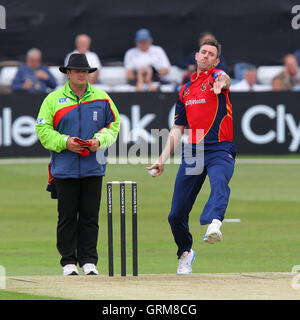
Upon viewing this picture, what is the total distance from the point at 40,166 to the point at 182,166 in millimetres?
11179

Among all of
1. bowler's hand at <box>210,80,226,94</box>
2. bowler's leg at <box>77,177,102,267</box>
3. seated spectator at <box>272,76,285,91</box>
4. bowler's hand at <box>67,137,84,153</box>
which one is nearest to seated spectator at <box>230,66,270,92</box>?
seated spectator at <box>272,76,285,91</box>

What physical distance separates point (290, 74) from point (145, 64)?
134 inches

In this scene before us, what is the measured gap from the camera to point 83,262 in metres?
9.70

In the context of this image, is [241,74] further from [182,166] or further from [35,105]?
[182,166]

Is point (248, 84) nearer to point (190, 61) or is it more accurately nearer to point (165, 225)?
point (190, 61)

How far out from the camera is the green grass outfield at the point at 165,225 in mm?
10812

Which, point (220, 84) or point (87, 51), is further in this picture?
point (87, 51)

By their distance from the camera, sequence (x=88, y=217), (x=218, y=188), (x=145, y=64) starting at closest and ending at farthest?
(x=218, y=188) < (x=88, y=217) < (x=145, y=64)

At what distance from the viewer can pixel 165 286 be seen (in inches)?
328

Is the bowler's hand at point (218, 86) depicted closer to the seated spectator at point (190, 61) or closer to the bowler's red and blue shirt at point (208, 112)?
the bowler's red and blue shirt at point (208, 112)

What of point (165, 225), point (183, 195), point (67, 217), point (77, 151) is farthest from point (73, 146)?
point (165, 225)

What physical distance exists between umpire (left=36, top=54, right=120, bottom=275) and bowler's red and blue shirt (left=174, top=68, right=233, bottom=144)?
822 mm

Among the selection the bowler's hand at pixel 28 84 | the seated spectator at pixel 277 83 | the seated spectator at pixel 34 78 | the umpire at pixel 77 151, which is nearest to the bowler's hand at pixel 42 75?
the seated spectator at pixel 34 78
